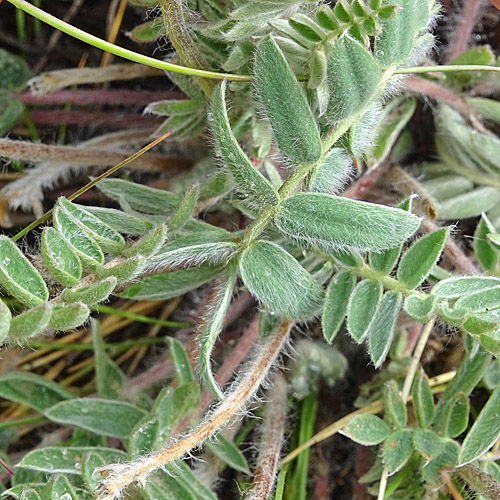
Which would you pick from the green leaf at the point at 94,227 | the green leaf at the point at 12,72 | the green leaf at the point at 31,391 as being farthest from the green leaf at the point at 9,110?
the green leaf at the point at 94,227

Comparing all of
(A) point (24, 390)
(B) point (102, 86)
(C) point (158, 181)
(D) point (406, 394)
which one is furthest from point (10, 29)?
(D) point (406, 394)

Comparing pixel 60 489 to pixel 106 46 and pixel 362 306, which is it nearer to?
pixel 362 306

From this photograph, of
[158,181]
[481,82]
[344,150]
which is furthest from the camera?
[158,181]

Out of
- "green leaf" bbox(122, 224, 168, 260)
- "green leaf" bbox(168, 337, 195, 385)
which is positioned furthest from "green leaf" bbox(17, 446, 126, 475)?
"green leaf" bbox(122, 224, 168, 260)

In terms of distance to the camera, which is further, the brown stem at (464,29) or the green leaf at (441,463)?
the brown stem at (464,29)

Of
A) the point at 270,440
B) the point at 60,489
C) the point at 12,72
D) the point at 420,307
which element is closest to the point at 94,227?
the point at 60,489

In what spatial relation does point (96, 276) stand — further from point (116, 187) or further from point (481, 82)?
point (481, 82)

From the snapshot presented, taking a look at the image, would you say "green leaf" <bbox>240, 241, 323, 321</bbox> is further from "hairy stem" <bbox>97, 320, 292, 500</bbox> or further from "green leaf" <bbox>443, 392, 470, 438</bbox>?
"green leaf" <bbox>443, 392, 470, 438</bbox>

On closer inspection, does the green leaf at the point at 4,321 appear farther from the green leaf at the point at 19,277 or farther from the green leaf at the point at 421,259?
the green leaf at the point at 421,259
